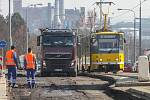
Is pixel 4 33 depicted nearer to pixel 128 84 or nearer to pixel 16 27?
pixel 16 27

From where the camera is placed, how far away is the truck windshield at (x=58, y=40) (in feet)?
Result: 121

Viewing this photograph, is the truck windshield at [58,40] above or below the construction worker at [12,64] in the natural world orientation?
above

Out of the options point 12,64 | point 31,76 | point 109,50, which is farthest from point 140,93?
point 109,50

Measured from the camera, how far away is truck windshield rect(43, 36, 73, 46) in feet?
121

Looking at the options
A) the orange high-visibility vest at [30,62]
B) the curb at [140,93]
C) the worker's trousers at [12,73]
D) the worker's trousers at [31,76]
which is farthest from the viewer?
the worker's trousers at [12,73]

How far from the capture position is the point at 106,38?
137ft

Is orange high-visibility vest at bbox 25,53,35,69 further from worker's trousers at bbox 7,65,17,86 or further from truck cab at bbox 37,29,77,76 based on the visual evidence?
truck cab at bbox 37,29,77,76

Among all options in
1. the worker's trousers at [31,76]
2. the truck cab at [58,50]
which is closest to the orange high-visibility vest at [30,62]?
the worker's trousers at [31,76]

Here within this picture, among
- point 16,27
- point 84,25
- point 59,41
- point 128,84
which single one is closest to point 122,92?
point 128,84

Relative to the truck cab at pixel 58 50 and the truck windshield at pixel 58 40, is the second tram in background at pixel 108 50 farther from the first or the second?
the truck windshield at pixel 58 40

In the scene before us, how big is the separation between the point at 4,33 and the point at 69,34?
234ft

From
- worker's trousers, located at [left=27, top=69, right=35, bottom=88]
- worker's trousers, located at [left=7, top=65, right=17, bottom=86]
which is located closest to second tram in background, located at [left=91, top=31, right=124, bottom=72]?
A: worker's trousers, located at [left=27, top=69, right=35, bottom=88]

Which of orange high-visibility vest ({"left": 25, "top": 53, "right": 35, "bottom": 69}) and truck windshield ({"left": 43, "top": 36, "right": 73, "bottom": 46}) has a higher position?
truck windshield ({"left": 43, "top": 36, "right": 73, "bottom": 46})

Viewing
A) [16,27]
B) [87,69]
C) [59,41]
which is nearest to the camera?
[59,41]
